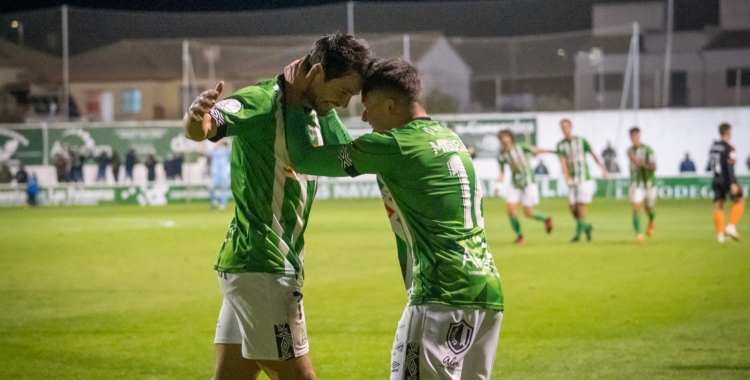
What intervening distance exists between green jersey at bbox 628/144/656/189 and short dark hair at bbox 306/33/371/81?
16429mm

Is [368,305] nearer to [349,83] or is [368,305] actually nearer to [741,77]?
[349,83]

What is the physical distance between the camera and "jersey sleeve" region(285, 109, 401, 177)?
4266 mm

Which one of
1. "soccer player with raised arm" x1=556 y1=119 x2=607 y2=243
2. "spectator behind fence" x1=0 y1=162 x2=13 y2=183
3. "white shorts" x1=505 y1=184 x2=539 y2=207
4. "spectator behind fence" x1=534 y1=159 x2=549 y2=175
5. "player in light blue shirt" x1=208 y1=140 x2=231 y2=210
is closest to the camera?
"soccer player with raised arm" x1=556 y1=119 x2=607 y2=243

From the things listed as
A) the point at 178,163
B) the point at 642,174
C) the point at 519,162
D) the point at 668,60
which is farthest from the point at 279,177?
the point at 668,60

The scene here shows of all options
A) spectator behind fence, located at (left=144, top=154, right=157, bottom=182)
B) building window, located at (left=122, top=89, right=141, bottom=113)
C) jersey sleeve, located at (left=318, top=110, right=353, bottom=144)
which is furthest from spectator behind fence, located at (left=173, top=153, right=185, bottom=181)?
jersey sleeve, located at (left=318, top=110, right=353, bottom=144)

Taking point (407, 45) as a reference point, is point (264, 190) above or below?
below

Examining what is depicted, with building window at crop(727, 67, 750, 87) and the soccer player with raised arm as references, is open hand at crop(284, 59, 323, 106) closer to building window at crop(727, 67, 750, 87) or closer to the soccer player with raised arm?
the soccer player with raised arm

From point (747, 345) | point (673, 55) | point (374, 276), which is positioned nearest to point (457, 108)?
point (673, 55)

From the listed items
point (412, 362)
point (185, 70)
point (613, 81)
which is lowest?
point (412, 362)

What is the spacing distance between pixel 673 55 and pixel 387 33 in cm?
1139

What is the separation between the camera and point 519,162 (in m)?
20.2

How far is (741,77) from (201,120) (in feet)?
113

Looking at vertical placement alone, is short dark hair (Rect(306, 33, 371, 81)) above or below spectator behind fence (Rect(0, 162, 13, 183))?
above

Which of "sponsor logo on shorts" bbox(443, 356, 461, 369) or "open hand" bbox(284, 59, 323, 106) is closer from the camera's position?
"sponsor logo on shorts" bbox(443, 356, 461, 369)
